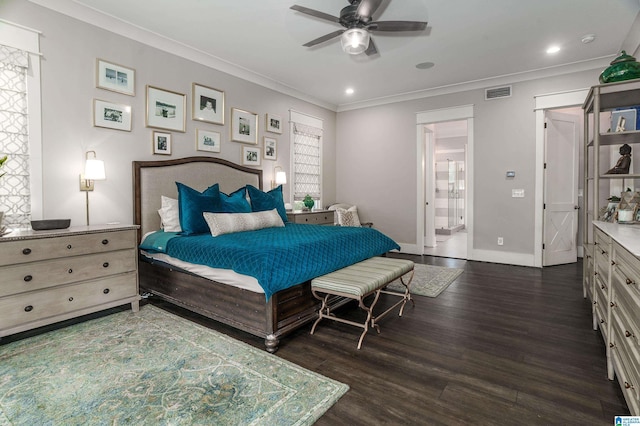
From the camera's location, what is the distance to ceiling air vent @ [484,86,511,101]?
518cm

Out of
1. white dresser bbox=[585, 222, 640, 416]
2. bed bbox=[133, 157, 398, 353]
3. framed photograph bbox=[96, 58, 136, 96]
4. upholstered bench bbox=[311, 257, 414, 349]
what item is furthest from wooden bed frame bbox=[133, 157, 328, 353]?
white dresser bbox=[585, 222, 640, 416]

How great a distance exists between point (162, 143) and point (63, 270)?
1.81 m

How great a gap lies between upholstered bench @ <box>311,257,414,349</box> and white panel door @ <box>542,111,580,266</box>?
10.9ft

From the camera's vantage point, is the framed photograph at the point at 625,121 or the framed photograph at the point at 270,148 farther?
the framed photograph at the point at 270,148

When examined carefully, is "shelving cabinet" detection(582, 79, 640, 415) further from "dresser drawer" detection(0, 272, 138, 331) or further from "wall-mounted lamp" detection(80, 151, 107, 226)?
"wall-mounted lamp" detection(80, 151, 107, 226)

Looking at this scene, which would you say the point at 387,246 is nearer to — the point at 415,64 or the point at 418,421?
the point at 418,421

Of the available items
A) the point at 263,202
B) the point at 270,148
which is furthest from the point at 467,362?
the point at 270,148

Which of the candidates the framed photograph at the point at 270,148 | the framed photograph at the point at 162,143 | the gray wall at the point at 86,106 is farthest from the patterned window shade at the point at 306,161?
the framed photograph at the point at 162,143

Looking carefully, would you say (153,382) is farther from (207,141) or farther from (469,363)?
(207,141)

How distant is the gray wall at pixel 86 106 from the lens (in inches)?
119

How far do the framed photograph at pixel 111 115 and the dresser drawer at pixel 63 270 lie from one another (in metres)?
1.37

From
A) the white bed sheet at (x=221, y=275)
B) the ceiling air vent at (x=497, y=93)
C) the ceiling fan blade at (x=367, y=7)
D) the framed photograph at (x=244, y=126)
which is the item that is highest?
the ceiling air vent at (x=497, y=93)

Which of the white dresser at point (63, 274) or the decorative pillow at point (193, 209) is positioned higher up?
the decorative pillow at point (193, 209)

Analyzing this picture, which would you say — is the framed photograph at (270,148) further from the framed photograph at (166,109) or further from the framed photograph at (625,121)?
the framed photograph at (625,121)
